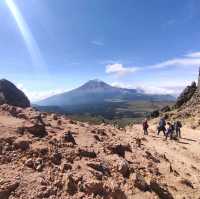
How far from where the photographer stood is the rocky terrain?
11.5m

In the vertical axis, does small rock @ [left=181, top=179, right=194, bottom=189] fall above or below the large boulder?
below

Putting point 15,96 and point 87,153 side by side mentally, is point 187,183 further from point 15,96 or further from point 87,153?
point 15,96

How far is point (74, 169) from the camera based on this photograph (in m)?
13.3

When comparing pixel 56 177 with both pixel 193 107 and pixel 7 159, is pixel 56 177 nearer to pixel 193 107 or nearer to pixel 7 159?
pixel 7 159

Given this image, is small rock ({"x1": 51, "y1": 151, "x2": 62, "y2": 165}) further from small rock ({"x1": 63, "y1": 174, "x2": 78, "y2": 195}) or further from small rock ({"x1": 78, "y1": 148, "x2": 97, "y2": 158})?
small rock ({"x1": 78, "y1": 148, "x2": 97, "y2": 158})

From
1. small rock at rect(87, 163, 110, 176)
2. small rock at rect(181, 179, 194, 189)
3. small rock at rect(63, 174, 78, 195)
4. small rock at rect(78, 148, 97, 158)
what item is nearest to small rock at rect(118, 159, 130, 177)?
small rock at rect(87, 163, 110, 176)

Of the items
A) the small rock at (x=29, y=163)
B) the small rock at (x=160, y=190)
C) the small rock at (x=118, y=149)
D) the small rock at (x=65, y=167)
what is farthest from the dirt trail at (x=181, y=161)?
the small rock at (x=29, y=163)

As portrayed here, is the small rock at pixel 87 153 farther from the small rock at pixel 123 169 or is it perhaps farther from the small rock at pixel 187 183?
the small rock at pixel 187 183

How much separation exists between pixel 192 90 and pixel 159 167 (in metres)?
68.7

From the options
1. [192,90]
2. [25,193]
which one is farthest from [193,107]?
[25,193]

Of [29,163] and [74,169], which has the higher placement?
[29,163]

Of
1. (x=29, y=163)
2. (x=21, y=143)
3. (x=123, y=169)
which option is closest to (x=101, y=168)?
(x=123, y=169)

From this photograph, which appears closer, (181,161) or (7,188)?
(7,188)

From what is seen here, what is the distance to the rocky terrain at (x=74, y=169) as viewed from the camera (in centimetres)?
1154
